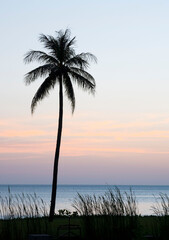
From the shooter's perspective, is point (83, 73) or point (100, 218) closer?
point (100, 218)

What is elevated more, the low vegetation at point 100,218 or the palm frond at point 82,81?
the palm frond at point 82,81

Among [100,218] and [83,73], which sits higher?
[83,73]

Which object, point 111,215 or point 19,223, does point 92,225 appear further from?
point 19,223

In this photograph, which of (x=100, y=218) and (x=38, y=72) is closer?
(x=100, y=218)

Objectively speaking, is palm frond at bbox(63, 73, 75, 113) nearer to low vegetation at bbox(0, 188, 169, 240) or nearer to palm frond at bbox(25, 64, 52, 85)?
palm frond at bbox(25, 64, 52, 85)

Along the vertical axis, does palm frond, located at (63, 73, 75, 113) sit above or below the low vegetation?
above

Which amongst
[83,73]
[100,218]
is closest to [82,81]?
[83,73]

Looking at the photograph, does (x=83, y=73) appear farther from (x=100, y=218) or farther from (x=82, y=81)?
(x=100, y=218)

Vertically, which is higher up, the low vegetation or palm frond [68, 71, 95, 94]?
palm frond [68, 71, 95, 94]

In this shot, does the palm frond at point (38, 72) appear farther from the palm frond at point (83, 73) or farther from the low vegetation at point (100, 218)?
the low vegetation at point (100, 218)

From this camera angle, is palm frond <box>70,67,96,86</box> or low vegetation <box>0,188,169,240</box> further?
palm frond <box>70,67,96,86</box>

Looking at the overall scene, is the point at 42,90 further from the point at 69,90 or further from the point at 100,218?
the point at 100,218

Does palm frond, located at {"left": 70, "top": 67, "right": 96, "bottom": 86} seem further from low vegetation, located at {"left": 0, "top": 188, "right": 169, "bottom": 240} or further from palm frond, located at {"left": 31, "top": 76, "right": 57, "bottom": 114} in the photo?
low vegetation, located at {"left": 0, "top": 188, "right": 169, "bottom": 240}

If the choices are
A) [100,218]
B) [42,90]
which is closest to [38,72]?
[42,90]
